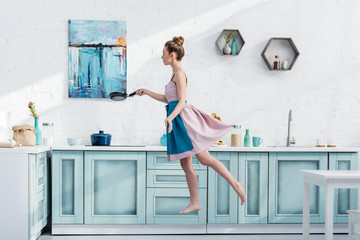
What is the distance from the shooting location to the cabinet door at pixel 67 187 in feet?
11.9

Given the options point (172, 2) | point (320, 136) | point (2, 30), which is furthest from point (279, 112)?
point (2, 30)

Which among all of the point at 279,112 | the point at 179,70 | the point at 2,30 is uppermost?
→ the point at 2,30

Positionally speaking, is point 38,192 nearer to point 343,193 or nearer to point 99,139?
point 99,139

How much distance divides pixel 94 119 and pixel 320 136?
265 centimetres

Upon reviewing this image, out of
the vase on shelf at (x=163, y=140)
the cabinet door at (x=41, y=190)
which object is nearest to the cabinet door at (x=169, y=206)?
the vase on shelf at (x=163, y=140)

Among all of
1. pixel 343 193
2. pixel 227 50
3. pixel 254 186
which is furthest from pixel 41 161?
pixel 343 193

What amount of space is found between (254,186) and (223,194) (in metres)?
0.33

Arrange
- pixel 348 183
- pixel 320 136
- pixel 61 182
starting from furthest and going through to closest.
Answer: pixel 320 136
pixel 61 182
pixel 348 183

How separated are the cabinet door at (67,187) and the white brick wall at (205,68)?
53 centimetres

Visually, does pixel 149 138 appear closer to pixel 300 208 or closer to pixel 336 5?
pixel 300 208

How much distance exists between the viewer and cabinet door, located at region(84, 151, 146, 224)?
3641 millimetres

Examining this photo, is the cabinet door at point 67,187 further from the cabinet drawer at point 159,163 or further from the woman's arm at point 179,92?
the woman's arm at point 179,92

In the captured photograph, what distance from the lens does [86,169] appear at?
3641 mm

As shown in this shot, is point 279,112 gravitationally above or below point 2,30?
below
